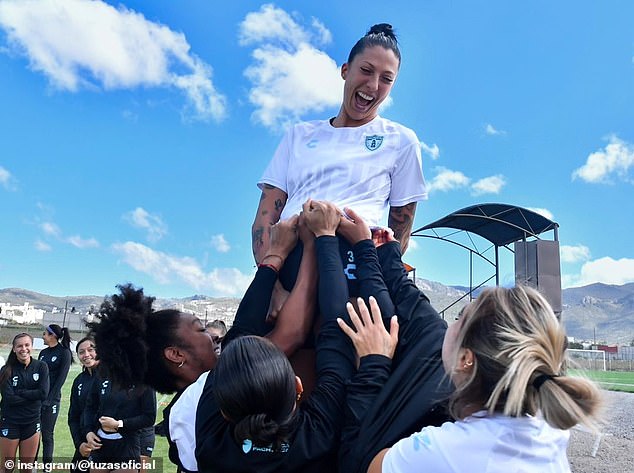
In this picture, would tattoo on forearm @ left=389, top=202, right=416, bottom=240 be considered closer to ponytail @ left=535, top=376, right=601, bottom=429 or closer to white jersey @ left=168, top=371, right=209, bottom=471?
white jersey @ left=168, top=371, right=209, bottom=471

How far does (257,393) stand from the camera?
5.51 ft

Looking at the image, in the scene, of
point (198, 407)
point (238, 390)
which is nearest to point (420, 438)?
point (238, 390)

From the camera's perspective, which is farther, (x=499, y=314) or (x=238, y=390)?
(x=238, y=390)

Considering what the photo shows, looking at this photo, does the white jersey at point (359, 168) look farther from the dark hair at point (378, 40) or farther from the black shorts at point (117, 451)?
the black shorts at point (117, 451)

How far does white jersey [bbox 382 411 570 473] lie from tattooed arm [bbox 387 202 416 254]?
108 centimetres

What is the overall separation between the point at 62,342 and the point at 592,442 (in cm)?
957

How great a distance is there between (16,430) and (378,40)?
7.52 m

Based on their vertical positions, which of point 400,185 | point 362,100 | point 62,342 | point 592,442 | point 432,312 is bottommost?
point 592,442

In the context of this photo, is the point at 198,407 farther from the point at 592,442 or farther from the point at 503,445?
the point at 592,442

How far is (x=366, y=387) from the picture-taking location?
1.73m

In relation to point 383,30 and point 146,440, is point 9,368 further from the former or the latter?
point 383,30

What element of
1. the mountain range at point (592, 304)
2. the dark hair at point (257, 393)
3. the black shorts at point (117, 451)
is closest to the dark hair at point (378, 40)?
the dark hair at point (257, 393)

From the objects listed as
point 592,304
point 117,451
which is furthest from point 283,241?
point 592,304

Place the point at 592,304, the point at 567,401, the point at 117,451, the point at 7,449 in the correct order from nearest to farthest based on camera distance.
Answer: the point at 567,401
the point at 117,451
the point at 7,449
the point at 592,304
